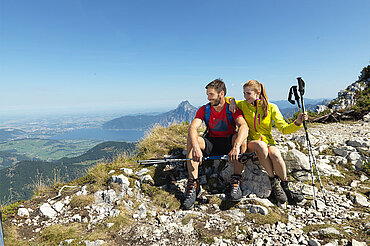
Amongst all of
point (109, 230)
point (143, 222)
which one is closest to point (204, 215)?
point (143, 222)

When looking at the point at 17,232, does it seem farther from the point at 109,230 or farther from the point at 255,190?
the point at 255,190

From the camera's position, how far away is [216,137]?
17.8ft

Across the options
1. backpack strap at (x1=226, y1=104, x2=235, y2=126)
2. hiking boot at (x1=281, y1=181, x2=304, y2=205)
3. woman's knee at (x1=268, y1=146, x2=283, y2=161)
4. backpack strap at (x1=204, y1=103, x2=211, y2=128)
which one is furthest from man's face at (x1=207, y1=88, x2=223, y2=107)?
hiking boot at (x1=281, y1=181, x2=304, y2=205)

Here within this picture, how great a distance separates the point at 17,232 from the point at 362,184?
8.70 m

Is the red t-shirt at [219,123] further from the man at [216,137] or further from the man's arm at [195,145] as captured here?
the man's arm at [195,145]

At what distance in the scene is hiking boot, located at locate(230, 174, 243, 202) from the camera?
183 inches

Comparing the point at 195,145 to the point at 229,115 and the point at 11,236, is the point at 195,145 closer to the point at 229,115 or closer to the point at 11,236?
the point at 229,115

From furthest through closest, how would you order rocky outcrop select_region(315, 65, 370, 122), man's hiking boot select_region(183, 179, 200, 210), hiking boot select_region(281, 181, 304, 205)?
rocky outcrop select_region(315, 65, 370, 122), man's hiking boot select_region(183, 179, 200, 210), hiking boot select_region(281, 181, 304, 205)

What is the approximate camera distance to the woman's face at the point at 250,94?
4.72m

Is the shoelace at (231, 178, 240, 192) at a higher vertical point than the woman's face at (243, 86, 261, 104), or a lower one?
lower

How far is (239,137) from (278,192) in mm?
1634

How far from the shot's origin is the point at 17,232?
3.99 metres

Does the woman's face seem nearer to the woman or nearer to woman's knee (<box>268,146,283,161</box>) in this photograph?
the woman

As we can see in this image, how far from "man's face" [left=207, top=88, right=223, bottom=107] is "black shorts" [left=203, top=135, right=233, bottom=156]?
1055 mm
